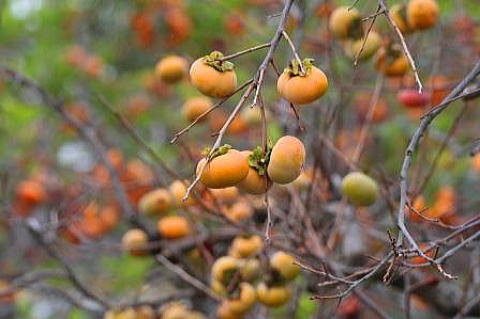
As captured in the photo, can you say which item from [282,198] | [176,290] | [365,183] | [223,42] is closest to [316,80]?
[365,183]

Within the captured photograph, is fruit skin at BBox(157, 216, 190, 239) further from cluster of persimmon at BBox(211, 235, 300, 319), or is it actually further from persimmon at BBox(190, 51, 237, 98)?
persimmon at BBox(190, 51, 237, 98)


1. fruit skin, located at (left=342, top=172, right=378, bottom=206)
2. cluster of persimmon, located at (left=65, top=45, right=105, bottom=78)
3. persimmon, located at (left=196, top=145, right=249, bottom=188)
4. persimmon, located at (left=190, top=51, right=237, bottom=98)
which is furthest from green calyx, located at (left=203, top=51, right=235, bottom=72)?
cluster of persimmon, located at (left=65, top=45, right=105, bottom=78)

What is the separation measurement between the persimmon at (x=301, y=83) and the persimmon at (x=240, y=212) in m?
0.98

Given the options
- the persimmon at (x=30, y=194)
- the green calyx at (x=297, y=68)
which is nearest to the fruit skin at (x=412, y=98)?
the green calyx at (x=297, y=68)

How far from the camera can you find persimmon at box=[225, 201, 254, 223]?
7.13ft

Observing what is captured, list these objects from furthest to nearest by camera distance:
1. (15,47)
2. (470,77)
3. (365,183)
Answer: (15,47) < (365,183) < (470,77)

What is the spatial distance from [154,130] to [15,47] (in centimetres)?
112

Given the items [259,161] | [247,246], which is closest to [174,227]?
[247,246]

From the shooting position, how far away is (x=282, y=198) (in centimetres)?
227

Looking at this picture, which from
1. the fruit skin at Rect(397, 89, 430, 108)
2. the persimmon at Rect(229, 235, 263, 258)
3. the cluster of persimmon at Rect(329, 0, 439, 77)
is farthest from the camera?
the fruit skin at Rect(397, 89, 430, 108)

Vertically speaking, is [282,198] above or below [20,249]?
above

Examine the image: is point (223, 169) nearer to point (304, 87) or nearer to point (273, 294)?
point (304, 87)

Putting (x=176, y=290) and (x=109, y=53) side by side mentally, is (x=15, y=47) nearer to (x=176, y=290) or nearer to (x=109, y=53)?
(x=109, y=53)

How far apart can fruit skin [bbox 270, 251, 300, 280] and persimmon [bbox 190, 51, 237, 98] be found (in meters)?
0.61
